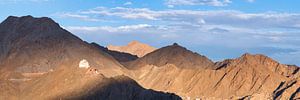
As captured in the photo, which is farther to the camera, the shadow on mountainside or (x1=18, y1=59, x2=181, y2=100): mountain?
the shadow on mountainside

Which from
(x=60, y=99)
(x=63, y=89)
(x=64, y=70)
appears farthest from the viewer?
(x=64, y=70)

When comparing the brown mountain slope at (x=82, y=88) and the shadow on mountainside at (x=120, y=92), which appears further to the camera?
the shadow on mountainside at (x=120, y=92)

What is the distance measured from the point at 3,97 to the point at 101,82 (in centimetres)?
1989

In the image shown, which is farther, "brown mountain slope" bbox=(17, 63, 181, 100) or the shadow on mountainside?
the shadow on mountainside

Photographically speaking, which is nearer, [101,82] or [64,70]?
[101,82]

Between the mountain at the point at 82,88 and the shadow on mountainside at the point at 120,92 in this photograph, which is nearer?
the mountain at the point at 82,88

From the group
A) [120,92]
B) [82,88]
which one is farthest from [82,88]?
[120,92]

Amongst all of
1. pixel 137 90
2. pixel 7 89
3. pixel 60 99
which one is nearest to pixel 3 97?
pixel 7 89

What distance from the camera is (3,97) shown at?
139750 mm

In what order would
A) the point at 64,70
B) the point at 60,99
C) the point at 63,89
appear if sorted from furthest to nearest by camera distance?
the point at 64,70, the point at 63,89, the point at 60,99

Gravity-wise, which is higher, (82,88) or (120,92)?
(82,88)

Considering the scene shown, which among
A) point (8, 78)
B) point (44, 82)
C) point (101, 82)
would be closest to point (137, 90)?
point (101, 82)

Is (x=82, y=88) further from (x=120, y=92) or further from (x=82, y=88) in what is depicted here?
(x=120, y=92)

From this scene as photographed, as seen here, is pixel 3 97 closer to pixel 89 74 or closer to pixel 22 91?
pixel 22 91
